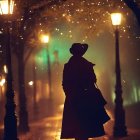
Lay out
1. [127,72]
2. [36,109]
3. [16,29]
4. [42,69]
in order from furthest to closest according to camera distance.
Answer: [42,69] < [127,72] < [36,109] < [16,29]

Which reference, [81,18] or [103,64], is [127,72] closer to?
[103,64]

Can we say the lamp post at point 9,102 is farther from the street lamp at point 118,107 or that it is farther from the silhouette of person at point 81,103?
the silhouette of person at point 81,103

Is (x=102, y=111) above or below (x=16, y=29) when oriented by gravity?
below

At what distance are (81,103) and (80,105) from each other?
0.04 meters

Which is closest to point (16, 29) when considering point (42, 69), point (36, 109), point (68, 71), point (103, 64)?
point (68, 71)

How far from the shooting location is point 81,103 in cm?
903

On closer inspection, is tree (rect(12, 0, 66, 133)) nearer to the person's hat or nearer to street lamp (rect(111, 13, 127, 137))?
street lamp (rect(111, 13, 127, 137))

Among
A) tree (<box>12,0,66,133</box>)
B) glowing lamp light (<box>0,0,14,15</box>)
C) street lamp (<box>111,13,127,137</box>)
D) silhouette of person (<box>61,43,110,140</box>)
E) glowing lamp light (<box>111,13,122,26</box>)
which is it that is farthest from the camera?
tree (<box>12,0,66,133</box>)

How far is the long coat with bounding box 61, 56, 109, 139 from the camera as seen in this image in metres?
8.96

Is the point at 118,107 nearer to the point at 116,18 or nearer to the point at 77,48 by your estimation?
the point at 116,18

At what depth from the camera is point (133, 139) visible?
54.9 ft

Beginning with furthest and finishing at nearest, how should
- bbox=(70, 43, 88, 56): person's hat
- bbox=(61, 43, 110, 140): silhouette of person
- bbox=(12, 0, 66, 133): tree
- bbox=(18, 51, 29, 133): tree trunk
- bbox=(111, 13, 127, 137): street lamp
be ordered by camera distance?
bbox=(18, 51, 29, 133): tree trunk → bbox=(12, 0, 66, 133): tree → bbox=(111, 13, 127, 137): street lamp → bbox=(61, 43, 110, 140): silhouette of person → bbox=(70, 43, 88, 56): person's hat

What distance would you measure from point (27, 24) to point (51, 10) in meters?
1.27

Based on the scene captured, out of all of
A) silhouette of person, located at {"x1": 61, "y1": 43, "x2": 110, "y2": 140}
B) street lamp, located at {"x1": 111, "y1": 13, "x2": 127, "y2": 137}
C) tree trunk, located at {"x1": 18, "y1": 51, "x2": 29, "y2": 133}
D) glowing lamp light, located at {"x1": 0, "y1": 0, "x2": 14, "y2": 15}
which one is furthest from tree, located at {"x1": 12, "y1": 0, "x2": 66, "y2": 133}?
silhouette of person, located at {"x1": 61, "y1": 43, "x2": 110, "y2": 140}
